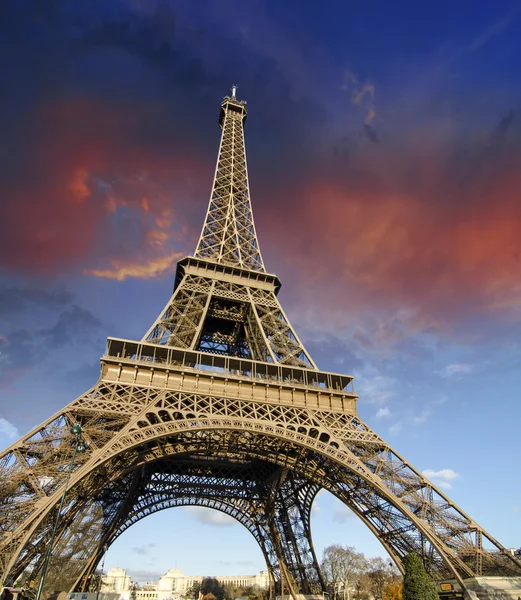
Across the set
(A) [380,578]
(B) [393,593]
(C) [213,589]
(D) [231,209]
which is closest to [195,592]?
(C) [213,589]

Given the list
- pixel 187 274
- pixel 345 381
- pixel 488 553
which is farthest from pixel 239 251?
pixel 488 553

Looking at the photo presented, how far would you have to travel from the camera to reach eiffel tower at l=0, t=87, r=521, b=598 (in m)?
19.8

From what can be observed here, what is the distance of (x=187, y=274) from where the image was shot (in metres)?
32.8

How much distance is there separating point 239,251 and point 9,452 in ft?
76.0

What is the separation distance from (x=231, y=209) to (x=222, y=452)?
21324 mm

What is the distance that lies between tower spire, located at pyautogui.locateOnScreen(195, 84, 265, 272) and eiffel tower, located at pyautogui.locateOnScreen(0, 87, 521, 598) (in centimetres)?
27

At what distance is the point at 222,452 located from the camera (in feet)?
97.0

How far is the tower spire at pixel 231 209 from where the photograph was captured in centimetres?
3725

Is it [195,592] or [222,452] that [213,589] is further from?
[222,452]

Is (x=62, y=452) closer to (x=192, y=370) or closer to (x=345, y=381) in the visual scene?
(x=192, y=370)

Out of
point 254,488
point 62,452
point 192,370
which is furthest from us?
point 254,488

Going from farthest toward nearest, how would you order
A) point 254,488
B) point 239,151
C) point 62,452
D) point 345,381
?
point 239,151, point 254,488, point 345,381, point 62,452

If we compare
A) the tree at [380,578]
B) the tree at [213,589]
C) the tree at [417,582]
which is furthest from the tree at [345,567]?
the tree at [213,589]

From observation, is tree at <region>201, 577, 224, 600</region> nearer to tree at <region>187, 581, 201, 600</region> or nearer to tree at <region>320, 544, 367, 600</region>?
tree at <region>187, 581, 201, 600</region>
